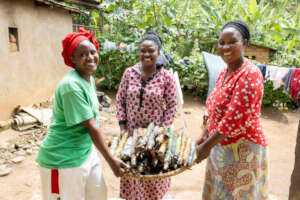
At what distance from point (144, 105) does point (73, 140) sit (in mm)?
763

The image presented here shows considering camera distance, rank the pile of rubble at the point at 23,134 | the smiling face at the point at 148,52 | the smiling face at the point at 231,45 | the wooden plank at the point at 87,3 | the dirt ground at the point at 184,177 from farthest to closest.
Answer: the wooden plank at the point at 87,3 → the pile of rubble at the point at 23,134 → the dirt ground at the point at 184,177 → the smiling face at the point at 148,52 → the smiling face at the point at 231,45

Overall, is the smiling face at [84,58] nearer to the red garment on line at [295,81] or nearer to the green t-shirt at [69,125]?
the green t-shirt at [69,125]

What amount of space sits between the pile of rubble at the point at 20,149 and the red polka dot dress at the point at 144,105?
253 centimetres

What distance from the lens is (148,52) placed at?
2148 millimetres

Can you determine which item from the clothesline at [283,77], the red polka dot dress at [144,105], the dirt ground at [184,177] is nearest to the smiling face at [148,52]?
the red polka dot dress at [144,105]

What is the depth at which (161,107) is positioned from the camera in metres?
2.28

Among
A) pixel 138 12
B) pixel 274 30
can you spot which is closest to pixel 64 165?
pixel 138 12

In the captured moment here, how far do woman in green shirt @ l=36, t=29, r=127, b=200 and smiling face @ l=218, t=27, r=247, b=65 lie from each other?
3.06 feet

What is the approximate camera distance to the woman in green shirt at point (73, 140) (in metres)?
1.59

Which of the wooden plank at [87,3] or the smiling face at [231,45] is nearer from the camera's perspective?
the smiling face at [231,45]

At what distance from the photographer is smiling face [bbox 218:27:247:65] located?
1608 millimetres

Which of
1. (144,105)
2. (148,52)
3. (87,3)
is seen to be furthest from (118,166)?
(87,3)

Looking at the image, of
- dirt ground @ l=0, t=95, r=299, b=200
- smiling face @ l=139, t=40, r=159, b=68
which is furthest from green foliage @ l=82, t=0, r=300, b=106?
smiling face @ l=139, t=40, r=159, b=68

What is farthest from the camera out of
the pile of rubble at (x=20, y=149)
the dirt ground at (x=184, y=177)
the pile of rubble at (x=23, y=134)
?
the pile of rubble at (x=23, y=134)
